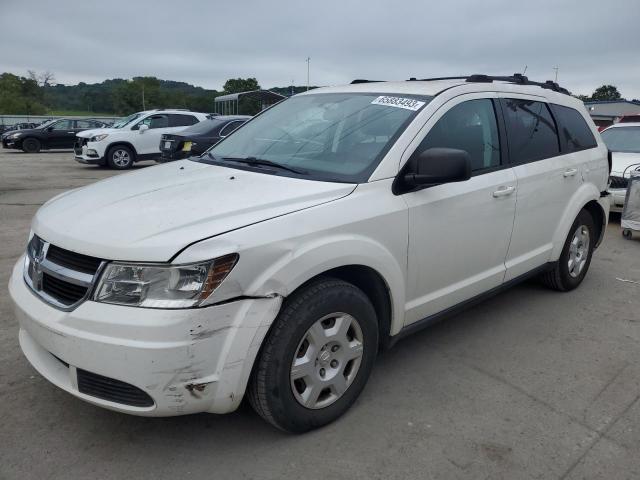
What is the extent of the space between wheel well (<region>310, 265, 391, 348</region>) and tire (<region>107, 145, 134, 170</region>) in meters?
13.8

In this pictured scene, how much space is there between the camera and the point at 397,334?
303 centimetres

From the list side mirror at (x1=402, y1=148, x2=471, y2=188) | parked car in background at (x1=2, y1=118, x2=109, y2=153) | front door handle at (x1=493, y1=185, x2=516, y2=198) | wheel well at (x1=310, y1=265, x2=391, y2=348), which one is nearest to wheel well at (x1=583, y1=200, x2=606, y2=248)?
front door handle at (x1=493, y1=185, x2=516, y2=198)

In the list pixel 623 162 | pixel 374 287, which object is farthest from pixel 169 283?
pixel 623 162

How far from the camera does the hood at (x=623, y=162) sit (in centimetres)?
768

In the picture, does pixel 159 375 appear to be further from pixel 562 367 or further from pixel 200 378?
pixel 562 367

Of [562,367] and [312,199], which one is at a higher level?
[312,199]

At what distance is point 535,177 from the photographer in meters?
3.81

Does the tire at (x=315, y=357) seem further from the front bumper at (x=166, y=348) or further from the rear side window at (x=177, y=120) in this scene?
the rear side window at (x=177, y=120)

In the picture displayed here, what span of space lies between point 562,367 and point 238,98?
26323 millimetres

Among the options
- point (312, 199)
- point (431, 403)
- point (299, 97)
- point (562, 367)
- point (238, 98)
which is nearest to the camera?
point (312, 199)

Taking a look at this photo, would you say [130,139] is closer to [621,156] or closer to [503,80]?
[621,156]

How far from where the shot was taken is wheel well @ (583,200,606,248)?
4690 mm

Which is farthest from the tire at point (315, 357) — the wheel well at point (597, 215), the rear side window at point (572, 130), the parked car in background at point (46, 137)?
the parked car in background at point (46, 137)

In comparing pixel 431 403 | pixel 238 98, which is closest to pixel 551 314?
pixel 431 403
